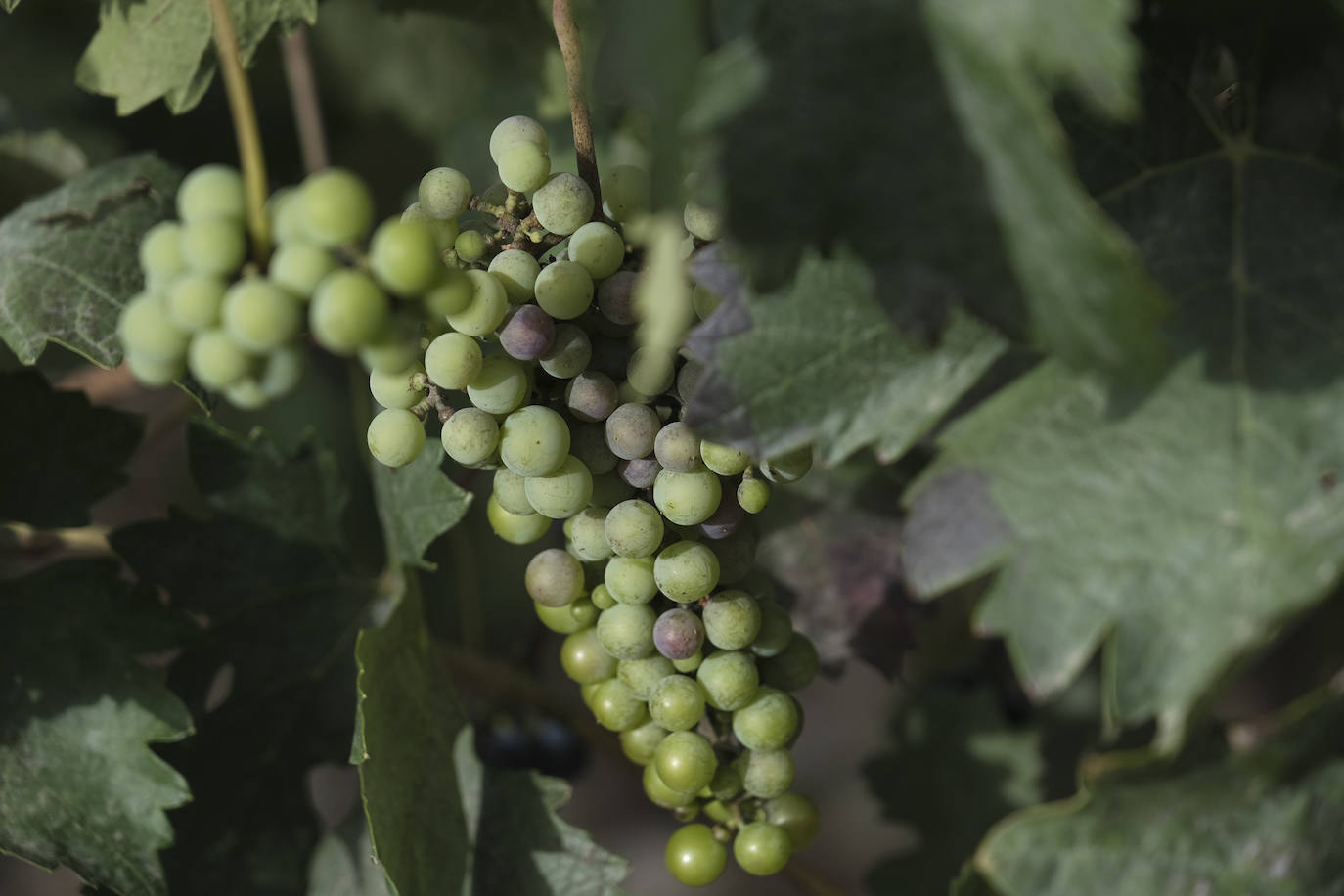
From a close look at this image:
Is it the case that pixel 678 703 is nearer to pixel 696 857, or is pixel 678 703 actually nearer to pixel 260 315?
pixel 696 857

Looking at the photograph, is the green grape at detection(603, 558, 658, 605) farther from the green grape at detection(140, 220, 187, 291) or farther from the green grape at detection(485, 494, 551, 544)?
the green grape at detection(140, 220, 187, 291)

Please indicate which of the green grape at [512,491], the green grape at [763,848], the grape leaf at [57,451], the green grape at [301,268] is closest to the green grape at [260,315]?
the green grape at [301,268]

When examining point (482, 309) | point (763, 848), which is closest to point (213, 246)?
point (482, 309)

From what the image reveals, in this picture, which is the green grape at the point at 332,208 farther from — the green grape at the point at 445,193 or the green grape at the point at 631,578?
the green grape at the point at 631,578

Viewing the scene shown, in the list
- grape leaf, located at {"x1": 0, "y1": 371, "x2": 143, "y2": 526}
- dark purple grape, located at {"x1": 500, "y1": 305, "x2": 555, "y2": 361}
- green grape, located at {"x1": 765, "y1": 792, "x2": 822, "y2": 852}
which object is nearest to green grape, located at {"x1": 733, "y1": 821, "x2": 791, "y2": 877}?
green grape, located at {"x1": 765, "y1": 792, "x2": 822, "y2": 852}

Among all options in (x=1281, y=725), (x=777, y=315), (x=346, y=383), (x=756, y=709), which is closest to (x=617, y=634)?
(x=756, y=709)

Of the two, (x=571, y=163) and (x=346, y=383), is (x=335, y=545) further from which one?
(x=346, y=383)
